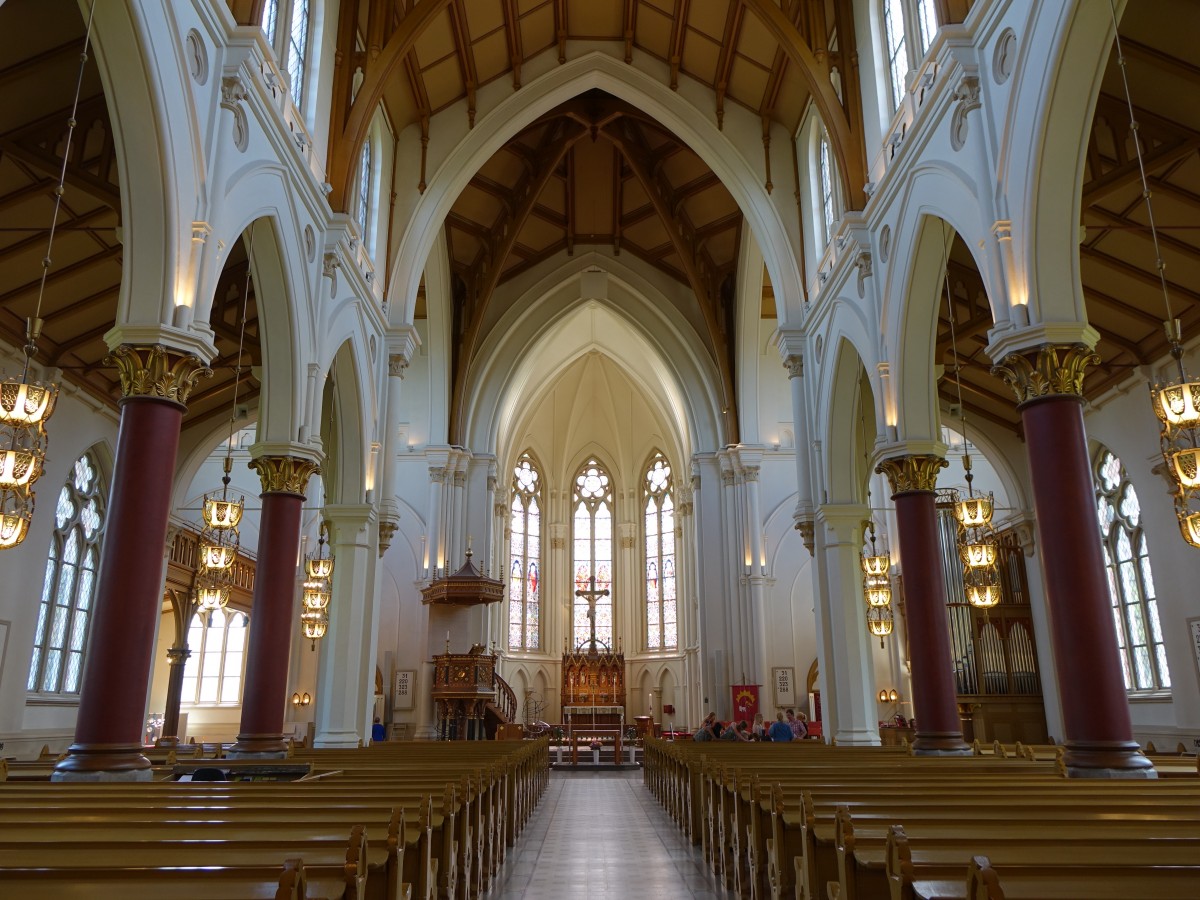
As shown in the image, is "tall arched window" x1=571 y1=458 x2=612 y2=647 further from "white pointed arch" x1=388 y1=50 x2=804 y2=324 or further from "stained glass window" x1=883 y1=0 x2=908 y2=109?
"stained glass window" x1=883 y1=0 x2=908 y2=109

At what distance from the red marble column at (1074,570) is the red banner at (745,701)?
16.0 m

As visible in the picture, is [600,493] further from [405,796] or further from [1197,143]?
[405,796]

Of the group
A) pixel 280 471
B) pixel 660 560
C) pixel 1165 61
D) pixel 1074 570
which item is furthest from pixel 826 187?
pixel 660 560

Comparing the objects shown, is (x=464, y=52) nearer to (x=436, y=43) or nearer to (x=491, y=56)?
(x=436, y=43)

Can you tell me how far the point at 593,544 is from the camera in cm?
3628

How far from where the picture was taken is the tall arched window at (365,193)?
16828mm

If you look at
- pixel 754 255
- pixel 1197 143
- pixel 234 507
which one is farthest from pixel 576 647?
pixel 1197 143

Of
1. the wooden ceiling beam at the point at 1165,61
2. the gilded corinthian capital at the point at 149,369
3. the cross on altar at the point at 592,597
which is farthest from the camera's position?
the cross on altar at the point at 592,597

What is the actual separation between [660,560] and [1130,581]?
20047mm

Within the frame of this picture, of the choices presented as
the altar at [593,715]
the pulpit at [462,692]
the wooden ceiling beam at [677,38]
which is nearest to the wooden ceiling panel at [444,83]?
the wooden ceiling beam at [677,38]

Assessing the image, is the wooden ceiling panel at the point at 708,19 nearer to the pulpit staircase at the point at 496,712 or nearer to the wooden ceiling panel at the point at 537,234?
the wooden ceiling panel at the point at 537,234

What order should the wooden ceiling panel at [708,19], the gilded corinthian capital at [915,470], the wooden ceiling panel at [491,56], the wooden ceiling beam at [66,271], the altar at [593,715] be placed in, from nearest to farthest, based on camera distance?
1. the gilded corinthian capital at [915,470]
2. the wooden ceiling beam at [66,271]
3. the wooden ceiling panel at [708,19]
4. the wooden ceiling panel at [491,56]
5. the altar at [593,715]

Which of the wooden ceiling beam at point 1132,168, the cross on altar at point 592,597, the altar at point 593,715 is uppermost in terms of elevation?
the wooden ceiling beam at point 1132,168

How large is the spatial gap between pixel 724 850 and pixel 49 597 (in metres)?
14.0
